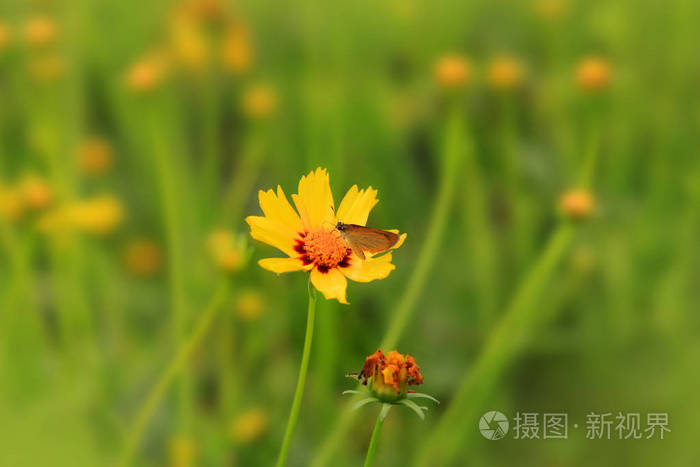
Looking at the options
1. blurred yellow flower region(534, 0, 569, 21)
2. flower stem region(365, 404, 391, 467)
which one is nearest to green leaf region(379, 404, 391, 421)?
flower stem region(365, 404, 391, 467)

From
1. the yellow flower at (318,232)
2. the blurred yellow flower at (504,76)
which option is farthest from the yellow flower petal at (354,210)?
the blurred yellow flower at (504,76)

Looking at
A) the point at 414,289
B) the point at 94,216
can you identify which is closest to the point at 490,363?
the point at 414,289

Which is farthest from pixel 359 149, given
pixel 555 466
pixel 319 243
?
pixel 319 243

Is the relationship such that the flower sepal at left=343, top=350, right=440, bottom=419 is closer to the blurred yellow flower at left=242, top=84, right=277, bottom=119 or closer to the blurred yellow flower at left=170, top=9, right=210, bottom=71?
the blurred yellow flower at left=242, top=84, right=277, bottom=119

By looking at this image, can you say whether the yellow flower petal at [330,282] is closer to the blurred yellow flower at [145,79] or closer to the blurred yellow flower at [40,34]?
the blurred yellow flower at [145,79]

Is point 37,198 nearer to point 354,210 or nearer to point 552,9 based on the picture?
point 354,210
